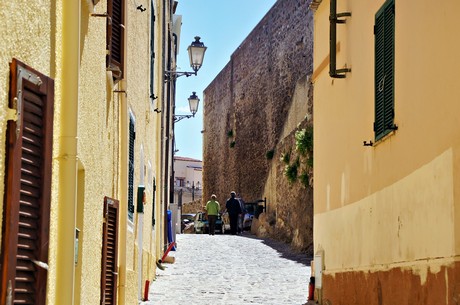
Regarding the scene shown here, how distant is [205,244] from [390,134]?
56.0 feet

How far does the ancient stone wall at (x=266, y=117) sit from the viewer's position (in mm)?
26633

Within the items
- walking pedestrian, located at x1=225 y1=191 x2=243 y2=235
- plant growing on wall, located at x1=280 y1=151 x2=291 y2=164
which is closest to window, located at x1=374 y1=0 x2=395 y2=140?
plant growing on wall, located at x1=280 y1=151 x2=291 y2=164

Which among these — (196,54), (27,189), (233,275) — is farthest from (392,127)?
(196,54)

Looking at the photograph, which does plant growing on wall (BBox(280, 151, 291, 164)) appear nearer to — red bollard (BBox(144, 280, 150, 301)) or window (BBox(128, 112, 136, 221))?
red bollard (BBox(144, 280, 150, 301))

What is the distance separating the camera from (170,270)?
18.4 m

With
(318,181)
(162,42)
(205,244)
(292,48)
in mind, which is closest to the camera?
(318,181)

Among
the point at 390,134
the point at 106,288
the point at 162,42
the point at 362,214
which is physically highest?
the point at 162,42

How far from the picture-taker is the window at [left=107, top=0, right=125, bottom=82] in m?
8.10

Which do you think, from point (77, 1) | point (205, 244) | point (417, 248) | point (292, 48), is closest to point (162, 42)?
point (205, 244)

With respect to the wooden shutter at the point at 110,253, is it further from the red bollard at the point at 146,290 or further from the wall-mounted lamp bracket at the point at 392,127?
the red bollard at the point at 146,290

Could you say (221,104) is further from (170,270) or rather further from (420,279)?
(420,279)

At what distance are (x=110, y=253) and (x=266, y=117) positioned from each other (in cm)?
3079

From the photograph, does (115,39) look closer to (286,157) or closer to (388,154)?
(388,154)

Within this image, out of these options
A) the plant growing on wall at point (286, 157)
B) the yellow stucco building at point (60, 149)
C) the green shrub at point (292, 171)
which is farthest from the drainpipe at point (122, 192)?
the plant growing on wall at point (286, 157)
